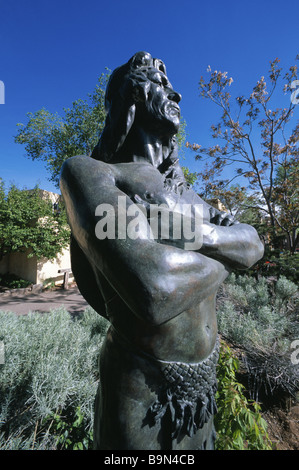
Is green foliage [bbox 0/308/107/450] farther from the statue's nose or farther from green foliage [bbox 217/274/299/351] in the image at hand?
the statue's nose

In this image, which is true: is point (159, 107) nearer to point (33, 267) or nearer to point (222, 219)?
point (222, 219)

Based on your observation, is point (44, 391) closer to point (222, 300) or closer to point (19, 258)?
point (222, 300)

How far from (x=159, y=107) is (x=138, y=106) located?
0.40 ft

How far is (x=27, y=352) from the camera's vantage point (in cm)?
337

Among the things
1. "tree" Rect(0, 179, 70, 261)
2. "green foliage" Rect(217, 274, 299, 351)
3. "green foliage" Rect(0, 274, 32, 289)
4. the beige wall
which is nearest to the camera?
"green foliage" Rect(217, 274, 299, 351)

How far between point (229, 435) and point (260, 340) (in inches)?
100

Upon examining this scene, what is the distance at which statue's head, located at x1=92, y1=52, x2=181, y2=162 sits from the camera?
4.43 feet

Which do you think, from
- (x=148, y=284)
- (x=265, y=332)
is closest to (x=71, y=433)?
(x=148, y=284)

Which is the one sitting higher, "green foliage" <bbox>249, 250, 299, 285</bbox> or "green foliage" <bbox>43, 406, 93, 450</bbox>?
"green foliage" <bbox>249, 250, 299, 285</bbox>

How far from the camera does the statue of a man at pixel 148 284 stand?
0.91m

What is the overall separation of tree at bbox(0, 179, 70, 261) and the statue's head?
11.3 m

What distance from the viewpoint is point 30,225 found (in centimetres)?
1230

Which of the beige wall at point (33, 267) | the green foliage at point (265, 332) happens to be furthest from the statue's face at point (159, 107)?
the beige wall at point (33, 267)

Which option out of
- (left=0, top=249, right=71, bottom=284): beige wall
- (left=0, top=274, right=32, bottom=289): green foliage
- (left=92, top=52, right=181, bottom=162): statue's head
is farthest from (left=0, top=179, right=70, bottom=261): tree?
(left=92, top=52, right=181, bottom=162): statue's head
